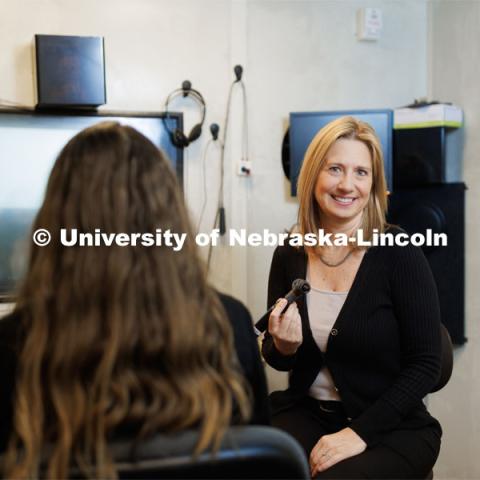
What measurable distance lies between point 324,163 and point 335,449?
77 centimetres

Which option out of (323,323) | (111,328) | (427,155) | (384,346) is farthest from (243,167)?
(111,328)

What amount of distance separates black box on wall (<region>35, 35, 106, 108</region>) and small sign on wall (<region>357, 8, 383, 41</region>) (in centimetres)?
120

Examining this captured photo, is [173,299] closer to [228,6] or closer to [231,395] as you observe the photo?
[231,395]

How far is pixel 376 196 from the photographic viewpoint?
1.86 meters

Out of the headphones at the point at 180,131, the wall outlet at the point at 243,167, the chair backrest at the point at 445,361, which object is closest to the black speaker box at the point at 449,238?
the wall outlet at the point at 243,167

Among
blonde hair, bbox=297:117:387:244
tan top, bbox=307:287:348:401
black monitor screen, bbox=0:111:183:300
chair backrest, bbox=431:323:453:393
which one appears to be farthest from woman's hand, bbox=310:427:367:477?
black monitor screen, bbox=0:111:183:300

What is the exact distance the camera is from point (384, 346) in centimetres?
167

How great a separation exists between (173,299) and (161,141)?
6.83 feet

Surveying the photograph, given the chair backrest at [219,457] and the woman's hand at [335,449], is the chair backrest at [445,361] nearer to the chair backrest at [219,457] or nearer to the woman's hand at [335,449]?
the woman's hand at [335,449]

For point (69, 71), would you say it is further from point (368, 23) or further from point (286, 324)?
point (286, 324)

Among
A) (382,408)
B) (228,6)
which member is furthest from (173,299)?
(228,6)

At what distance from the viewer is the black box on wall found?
268 centimetres

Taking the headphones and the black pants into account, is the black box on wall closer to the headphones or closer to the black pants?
the headphones

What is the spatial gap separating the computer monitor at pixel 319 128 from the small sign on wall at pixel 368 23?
420 mm
